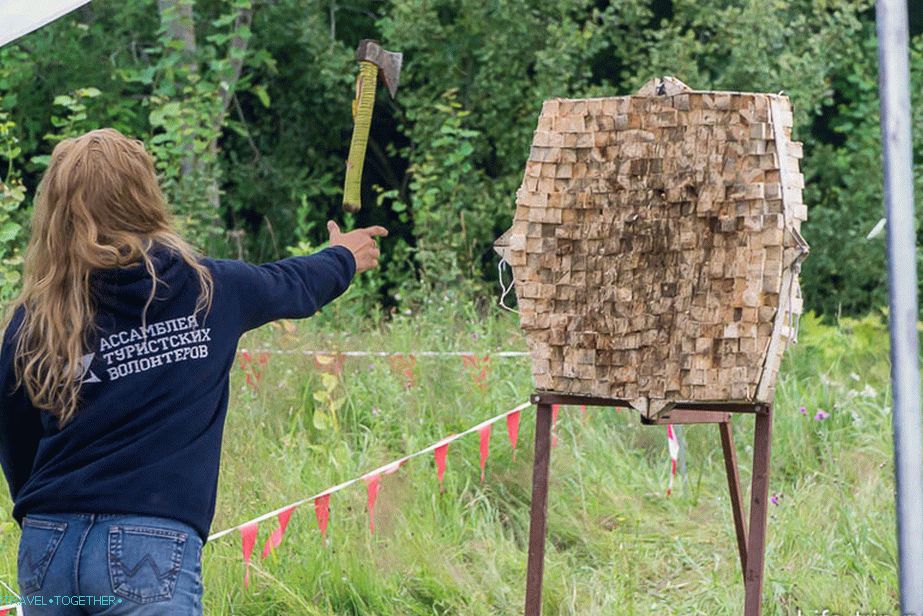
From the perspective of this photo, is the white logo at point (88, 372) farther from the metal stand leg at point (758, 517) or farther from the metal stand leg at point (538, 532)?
the metal stand leg at point (758, 517)

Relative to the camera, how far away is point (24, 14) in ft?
8.19

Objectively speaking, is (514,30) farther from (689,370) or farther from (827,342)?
(689,370)

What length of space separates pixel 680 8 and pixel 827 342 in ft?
9.09

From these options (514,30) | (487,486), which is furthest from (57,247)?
(514,30)

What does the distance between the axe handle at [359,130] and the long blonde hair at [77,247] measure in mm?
473

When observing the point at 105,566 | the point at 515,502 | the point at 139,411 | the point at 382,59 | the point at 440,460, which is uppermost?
the point at 382,59

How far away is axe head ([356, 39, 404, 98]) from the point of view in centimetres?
262

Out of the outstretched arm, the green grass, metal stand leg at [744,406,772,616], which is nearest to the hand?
the outstretched arm

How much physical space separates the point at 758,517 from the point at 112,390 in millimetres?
1367

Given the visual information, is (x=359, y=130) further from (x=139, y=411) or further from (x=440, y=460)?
(x=440, y=460)

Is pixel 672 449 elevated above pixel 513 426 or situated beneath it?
situated beneath

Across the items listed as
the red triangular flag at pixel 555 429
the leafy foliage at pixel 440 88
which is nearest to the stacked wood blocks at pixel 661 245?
the red triangular flag at pixel 555 429

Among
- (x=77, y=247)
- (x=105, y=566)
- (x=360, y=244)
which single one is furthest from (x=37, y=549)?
(x=360, y=244)

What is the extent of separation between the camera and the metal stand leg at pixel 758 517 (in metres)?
2.71
